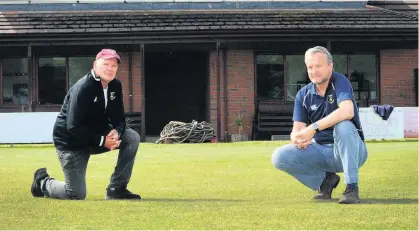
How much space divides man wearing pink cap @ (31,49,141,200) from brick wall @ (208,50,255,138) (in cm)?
A: 1969

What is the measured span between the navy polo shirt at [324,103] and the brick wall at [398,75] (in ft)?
70.1

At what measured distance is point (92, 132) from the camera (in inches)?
359

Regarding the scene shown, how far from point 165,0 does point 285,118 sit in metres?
5.92

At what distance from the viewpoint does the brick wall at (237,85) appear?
29.0m

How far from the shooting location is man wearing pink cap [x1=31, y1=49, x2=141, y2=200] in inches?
352

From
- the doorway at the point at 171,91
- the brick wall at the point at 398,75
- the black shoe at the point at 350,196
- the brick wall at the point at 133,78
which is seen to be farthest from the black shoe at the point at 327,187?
the doorway at the point at 171,91

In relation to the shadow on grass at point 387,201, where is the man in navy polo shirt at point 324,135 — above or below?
above

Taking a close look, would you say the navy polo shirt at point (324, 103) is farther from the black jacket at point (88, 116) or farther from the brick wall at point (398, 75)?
the brick wall at point (398, 75)

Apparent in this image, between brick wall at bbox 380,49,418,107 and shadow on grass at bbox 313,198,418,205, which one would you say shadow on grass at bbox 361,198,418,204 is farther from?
brick wall at bbox 380,49,418,107

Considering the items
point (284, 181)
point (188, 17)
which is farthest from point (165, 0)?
point (284, 181)

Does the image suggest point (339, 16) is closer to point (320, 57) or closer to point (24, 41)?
point (24, 41)

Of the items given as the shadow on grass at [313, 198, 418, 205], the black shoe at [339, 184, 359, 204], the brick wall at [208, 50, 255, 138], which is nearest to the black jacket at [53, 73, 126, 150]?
the shadow on grass at [313, 198, 418, 205]

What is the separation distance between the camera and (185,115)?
32156 millimetres

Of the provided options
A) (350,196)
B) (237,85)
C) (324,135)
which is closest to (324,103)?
(324,135)
